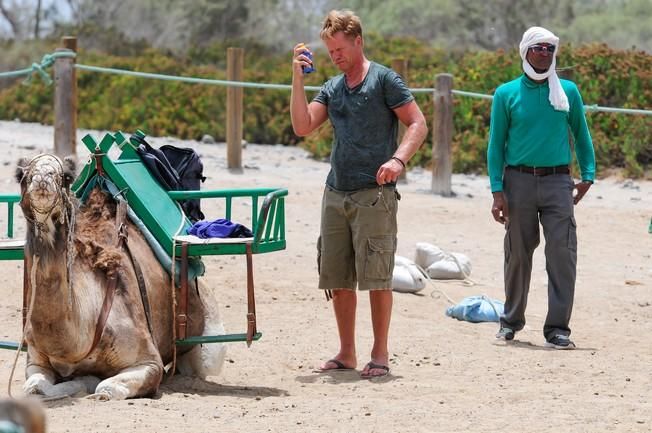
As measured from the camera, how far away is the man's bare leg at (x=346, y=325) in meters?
7.19

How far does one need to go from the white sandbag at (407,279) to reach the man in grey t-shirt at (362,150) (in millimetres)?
2606

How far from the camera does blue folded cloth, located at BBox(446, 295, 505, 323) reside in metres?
8.82

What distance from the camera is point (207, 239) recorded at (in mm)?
6504

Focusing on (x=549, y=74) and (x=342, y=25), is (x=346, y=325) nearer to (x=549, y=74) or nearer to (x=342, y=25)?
(x=342, y=25)

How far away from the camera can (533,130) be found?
7.76 m

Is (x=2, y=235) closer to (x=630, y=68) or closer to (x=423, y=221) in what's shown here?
(x=423, y=221)

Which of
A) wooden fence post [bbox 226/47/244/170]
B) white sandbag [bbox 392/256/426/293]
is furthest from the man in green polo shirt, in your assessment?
wooden fence post [bbox 226/47/244/170]

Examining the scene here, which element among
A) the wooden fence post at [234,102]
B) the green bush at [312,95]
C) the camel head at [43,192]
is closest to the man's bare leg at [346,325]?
the camel head at [43,192]

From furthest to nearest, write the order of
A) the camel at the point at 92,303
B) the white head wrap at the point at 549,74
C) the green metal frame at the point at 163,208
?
the white head wrap at the point at 549,74 → the green metal frame at the point at 163,208 → the camel at the point at 92,303

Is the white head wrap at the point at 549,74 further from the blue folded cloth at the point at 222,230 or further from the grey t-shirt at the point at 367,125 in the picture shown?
the blue folded cloth at the point at 222,230

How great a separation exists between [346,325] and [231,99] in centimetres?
896

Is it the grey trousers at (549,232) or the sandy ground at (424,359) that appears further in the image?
the grey trousers at (549,232)

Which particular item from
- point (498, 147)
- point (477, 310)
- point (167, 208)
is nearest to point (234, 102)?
point (477, 310)

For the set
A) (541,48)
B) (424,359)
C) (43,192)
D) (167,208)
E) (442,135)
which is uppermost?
(541,48)
